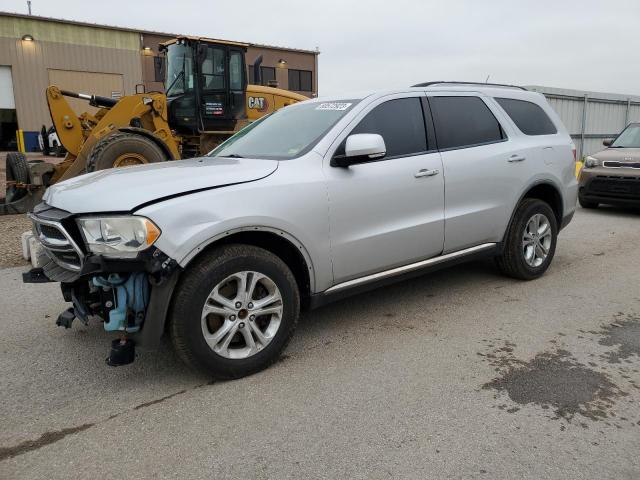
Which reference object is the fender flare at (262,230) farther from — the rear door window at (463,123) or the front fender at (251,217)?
the rear door window at (463,123)

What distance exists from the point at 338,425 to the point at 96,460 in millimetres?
1199

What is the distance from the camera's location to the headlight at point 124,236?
2.92 meters

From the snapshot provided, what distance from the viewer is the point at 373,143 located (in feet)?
11.9

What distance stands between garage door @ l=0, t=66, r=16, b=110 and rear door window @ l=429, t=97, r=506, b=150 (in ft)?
95.9

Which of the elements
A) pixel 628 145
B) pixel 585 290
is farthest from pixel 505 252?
pixel 628 145

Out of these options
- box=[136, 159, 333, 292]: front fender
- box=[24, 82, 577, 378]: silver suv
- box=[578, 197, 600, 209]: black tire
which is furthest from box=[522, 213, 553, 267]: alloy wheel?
box=[578, 197, 600, 209]: black tire

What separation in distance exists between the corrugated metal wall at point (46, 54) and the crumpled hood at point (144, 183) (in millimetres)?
28530

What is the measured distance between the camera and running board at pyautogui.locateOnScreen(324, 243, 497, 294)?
3832mm

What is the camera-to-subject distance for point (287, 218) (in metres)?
3.41

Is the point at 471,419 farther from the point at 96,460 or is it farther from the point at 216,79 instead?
the point at 216,79

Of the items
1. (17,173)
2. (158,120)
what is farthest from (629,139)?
(17,173)

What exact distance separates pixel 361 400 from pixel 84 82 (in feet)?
101

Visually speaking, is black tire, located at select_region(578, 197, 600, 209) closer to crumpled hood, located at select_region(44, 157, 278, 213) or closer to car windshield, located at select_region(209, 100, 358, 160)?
car windshield, located at select_region(209, 100, 358, 160)

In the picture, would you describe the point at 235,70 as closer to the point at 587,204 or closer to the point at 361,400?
the point at 587,204
